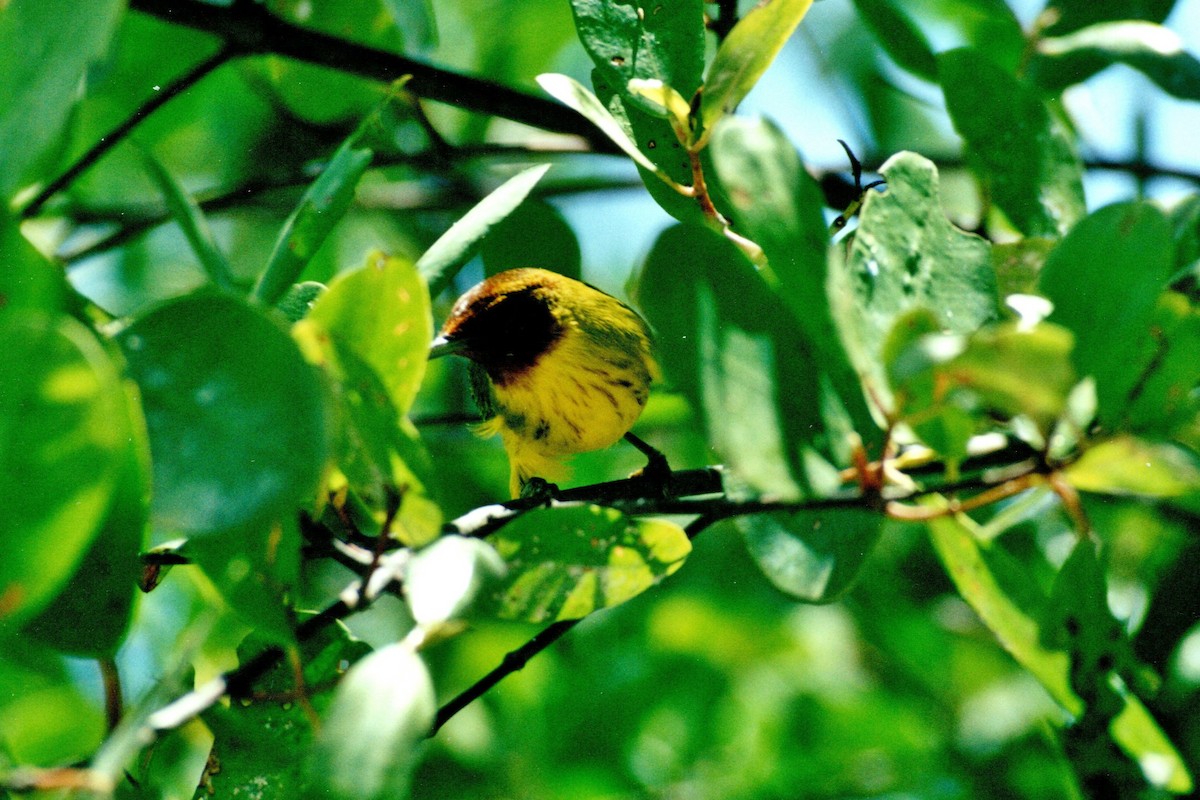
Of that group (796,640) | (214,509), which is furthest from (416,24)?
(796,640)

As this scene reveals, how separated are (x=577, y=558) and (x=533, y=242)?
0.68 m

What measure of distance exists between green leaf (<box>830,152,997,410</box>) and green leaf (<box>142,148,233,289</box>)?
485mm

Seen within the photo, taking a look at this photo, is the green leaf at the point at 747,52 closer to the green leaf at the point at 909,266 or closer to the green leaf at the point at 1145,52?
the green leaf at the point at 909,266

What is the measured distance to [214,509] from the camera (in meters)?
0.58

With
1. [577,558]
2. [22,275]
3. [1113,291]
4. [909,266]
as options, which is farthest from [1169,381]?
[22,275]

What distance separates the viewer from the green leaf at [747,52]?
2.48 ft

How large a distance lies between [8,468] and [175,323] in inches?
4.4

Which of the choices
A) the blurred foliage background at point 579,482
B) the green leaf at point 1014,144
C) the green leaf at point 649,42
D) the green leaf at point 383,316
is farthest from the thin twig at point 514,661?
the green leaf at point 1014,144

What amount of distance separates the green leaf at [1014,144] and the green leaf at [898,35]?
320mm

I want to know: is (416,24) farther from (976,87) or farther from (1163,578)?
(1163,578)

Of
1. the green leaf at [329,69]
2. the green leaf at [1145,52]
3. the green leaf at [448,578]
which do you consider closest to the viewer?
the green leaf at [448,578]

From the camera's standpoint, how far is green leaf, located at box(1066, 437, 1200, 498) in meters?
0.62

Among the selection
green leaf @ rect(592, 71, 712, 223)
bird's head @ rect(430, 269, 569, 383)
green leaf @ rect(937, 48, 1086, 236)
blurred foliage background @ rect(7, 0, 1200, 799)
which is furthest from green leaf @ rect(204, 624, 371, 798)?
bird's head @ rect(430, 269, 569, 383)

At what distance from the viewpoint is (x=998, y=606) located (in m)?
0.78
